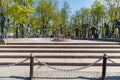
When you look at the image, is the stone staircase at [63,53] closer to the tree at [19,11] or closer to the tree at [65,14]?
the tree at [19,11]

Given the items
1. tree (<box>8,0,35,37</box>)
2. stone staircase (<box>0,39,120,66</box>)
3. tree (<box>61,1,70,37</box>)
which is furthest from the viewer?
tree (<box>61,1,70,37</box>)

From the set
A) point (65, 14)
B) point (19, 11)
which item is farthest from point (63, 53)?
point (65, 14)

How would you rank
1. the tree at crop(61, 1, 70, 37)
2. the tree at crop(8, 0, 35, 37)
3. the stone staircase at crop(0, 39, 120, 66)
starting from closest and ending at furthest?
the stone staircase at crop(0, 39, 120, 66), the tree at crop(8, 0, 35, 37), the tree at crop(61, 1, 70, 37)

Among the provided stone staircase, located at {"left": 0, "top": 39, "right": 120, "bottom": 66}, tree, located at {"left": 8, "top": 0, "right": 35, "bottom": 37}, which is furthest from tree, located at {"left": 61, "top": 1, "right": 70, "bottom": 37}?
stone staircase, located at {"left": 0, "top": 39, "right": 120, "bottom": 66}

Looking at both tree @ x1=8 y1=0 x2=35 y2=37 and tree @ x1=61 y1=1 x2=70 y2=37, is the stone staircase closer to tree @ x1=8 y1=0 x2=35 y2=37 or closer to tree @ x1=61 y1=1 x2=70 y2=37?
tree @ x1=8 y1=0 x2=35 y2=37

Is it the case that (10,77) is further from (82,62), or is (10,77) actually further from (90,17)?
(90,17)

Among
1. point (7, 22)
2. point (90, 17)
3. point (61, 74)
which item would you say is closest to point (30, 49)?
point (61, 74)

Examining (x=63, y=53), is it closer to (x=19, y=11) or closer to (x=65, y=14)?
(x=19, y=11)

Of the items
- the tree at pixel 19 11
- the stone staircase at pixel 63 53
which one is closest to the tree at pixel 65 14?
the tree at pixel 19 11

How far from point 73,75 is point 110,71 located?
6.34ft

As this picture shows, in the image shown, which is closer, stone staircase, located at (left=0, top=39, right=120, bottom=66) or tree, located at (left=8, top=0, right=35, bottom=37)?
stone staircase, located at (left=0, top=39, right=120, bottom=66)

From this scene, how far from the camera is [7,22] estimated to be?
118 ft

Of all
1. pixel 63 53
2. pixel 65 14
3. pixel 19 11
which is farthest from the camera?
pixel 65 14

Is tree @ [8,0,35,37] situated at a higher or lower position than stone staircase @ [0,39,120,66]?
higher
